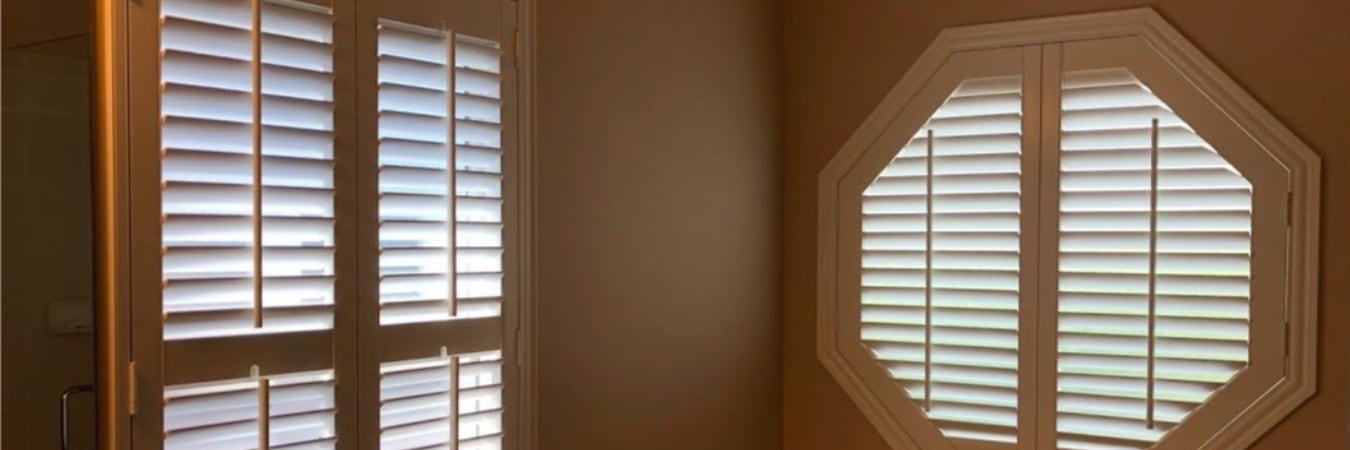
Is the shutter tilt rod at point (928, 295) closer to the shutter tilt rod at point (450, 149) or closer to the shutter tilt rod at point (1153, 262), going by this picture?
the shutter tilt rod at point (1153, 262)

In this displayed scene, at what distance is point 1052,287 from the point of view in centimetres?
265

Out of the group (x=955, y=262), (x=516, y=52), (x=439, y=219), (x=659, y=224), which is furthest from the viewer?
(x=955, y=262)

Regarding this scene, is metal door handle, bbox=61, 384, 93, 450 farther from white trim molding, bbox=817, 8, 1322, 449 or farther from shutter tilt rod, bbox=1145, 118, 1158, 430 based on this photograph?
shutter tilt rod, bbox=1145, 118, 1158, 430

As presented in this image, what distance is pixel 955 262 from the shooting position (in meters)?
2.78

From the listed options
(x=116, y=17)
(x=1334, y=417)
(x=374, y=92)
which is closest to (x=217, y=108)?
(x=116, y=17)

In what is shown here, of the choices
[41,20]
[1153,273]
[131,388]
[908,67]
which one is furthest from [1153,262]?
[41,20]

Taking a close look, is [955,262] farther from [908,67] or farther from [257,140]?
[257,140]

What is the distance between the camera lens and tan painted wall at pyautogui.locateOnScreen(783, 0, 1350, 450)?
2.40m

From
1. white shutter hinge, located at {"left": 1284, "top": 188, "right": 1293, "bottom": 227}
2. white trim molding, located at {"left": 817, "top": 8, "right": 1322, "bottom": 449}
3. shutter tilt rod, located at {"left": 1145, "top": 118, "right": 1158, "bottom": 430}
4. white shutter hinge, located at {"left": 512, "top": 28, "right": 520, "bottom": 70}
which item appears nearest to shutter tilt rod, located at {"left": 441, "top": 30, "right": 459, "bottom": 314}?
white shutter hinge, located at {"left": 512, "top": 28, "right": 520, "bottom": 70}

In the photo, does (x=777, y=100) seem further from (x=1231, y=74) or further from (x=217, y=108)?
(x=217, y=108)

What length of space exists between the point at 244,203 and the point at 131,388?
0.30 meters

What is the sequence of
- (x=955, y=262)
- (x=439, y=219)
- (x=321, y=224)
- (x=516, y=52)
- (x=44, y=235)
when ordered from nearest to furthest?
1. (x=44, y=235)
2. (x=321, y=224)
3. (x=439, y=219)
4. (x=516, y=52)
5. (x=955, y=262)

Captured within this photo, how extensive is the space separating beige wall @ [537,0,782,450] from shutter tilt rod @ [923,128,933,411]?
0.43 metres

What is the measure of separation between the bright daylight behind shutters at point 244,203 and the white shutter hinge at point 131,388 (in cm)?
5
